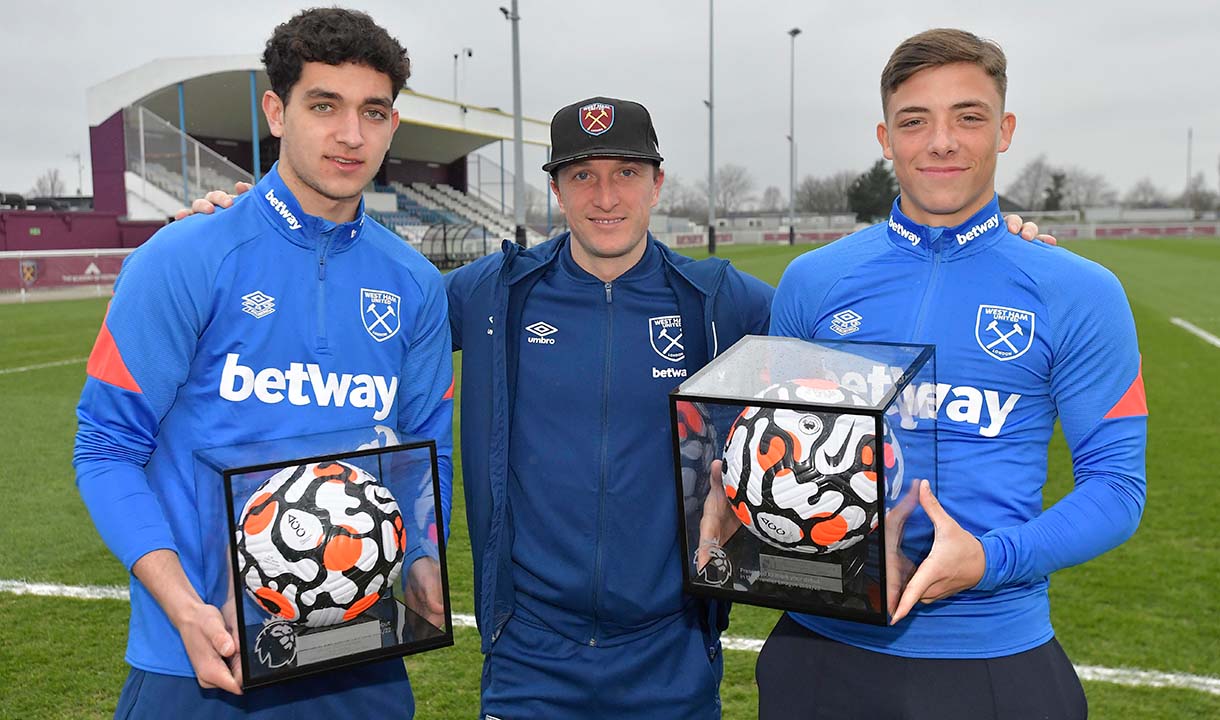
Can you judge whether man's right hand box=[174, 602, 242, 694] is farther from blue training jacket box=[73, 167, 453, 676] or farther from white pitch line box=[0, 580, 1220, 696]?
white pitch line box=[0, 580, 1220, 696]

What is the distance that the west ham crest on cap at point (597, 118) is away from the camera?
296 centimetres

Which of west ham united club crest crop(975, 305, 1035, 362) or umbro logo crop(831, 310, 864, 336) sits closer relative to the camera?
west ham united club crest crop(975, 305, 1035, 362)

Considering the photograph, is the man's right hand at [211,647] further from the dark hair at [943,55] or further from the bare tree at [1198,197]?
the bare tree at [1198,197]

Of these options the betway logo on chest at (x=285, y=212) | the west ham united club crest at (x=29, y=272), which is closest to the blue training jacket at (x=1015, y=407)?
the betway logo on chest at (x=285, y=212)

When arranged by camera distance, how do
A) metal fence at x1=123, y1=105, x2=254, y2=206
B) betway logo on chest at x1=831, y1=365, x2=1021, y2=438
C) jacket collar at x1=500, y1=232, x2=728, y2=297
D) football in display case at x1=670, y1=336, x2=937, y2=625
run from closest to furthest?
football in display case at x1=670, y1=336, x2=937, y2=625, betway logo on chest at x1=831, y1=365, x2=1021, y2=438, jacket collar at x1=500, y1=232, x2=728, y2=297, metal fence at x1=123, y1=105, x2=254, y2=206

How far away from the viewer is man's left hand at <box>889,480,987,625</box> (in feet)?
6.88

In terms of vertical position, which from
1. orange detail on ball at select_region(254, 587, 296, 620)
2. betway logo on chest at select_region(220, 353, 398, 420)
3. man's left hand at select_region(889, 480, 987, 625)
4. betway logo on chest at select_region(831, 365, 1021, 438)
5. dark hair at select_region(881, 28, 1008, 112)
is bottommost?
orange detail on ball at select_region(254, 587, 296, 620)

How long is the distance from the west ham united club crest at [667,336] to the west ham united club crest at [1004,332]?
0.87 meters

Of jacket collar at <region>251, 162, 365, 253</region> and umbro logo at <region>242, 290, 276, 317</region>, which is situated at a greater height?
jacket collar at <region>251, 162, 365, 253</region>

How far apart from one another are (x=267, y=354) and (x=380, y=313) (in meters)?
0.32

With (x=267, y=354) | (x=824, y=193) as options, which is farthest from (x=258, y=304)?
(x=824, y=193)

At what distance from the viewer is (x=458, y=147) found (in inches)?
1965

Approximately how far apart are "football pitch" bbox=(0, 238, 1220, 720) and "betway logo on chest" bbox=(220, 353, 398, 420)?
1993 millimetres

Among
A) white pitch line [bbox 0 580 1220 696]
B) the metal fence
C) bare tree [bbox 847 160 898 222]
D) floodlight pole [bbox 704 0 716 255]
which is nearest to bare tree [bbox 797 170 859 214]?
bare tree [bbox 847 160 898 222]
